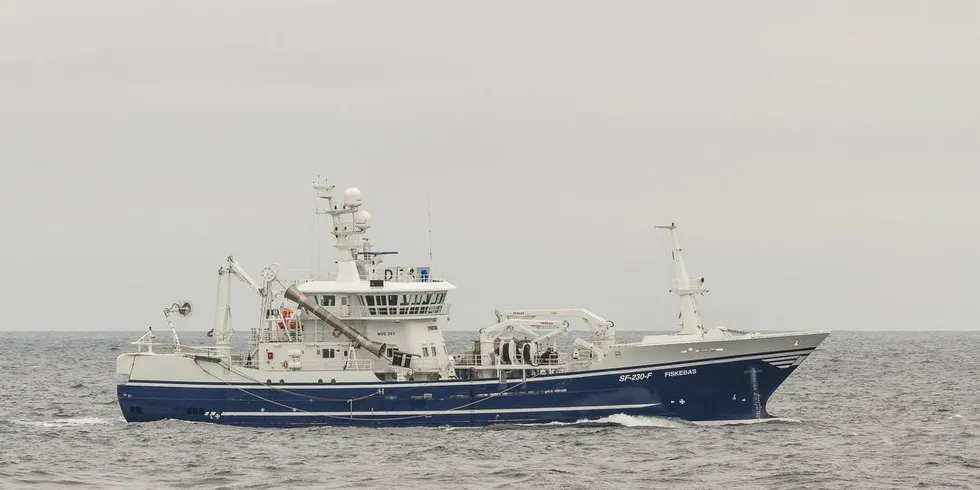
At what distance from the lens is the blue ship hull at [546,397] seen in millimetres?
43781

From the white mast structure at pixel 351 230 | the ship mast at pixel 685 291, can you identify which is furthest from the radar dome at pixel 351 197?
the ship mast at pixel 685 291

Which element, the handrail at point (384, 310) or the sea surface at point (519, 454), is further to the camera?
the handrail at point (384, 310)

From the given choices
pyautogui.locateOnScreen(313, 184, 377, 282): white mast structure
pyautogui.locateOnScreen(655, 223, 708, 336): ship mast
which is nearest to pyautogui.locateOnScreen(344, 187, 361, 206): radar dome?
pyautogui.locateOnScreen(313, 184, 377, 282): white mast structure

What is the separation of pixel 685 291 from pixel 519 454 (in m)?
9.72

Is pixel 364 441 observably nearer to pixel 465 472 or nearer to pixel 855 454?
pixel 465 472

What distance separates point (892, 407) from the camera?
55.4 m

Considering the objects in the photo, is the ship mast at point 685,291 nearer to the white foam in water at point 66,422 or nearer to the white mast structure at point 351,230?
the white mast structure at point 351,230

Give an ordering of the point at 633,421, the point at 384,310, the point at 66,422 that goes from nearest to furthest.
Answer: the point at 633,421 < the point at 384,310 < the point at 66,422

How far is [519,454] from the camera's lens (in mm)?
38375

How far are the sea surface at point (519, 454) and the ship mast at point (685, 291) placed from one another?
315 cm

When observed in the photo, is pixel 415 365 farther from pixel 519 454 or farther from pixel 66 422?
pixel 66 422

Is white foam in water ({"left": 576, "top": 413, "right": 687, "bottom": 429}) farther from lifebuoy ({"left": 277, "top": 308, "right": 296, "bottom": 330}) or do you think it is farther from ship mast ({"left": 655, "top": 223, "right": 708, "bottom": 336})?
lifebuoy ({"left": 277, "top": 308, "right": 296, "bottom": 330})

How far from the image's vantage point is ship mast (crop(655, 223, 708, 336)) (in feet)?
148

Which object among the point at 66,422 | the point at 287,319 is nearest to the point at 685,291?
the point at 287,319
